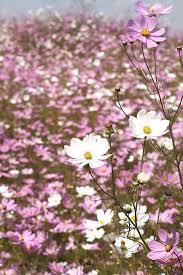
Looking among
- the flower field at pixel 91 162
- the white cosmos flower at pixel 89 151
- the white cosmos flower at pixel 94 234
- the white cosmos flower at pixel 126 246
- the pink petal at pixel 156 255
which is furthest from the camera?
the white cosmos flower at pixel 94 234

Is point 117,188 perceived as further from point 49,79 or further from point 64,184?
point 49,79

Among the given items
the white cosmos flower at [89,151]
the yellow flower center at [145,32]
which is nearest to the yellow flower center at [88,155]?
the white cosmos flower at [89,151]

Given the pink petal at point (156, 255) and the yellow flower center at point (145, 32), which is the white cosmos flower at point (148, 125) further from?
the pink petal at point (156, 255)

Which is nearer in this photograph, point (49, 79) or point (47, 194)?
point (47, 194)

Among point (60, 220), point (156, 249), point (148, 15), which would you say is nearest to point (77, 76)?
point (60, 220)

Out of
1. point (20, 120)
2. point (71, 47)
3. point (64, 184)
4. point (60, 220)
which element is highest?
point (71, 47)

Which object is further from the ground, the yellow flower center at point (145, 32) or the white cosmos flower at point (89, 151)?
the yellow flower center at point (145, 32)

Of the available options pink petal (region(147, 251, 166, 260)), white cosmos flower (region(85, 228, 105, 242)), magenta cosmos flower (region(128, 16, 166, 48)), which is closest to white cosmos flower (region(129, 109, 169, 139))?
magenta cosmos flower (region(128, 16, 166, 48))

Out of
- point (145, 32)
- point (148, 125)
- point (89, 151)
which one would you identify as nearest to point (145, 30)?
point (145, 32)
